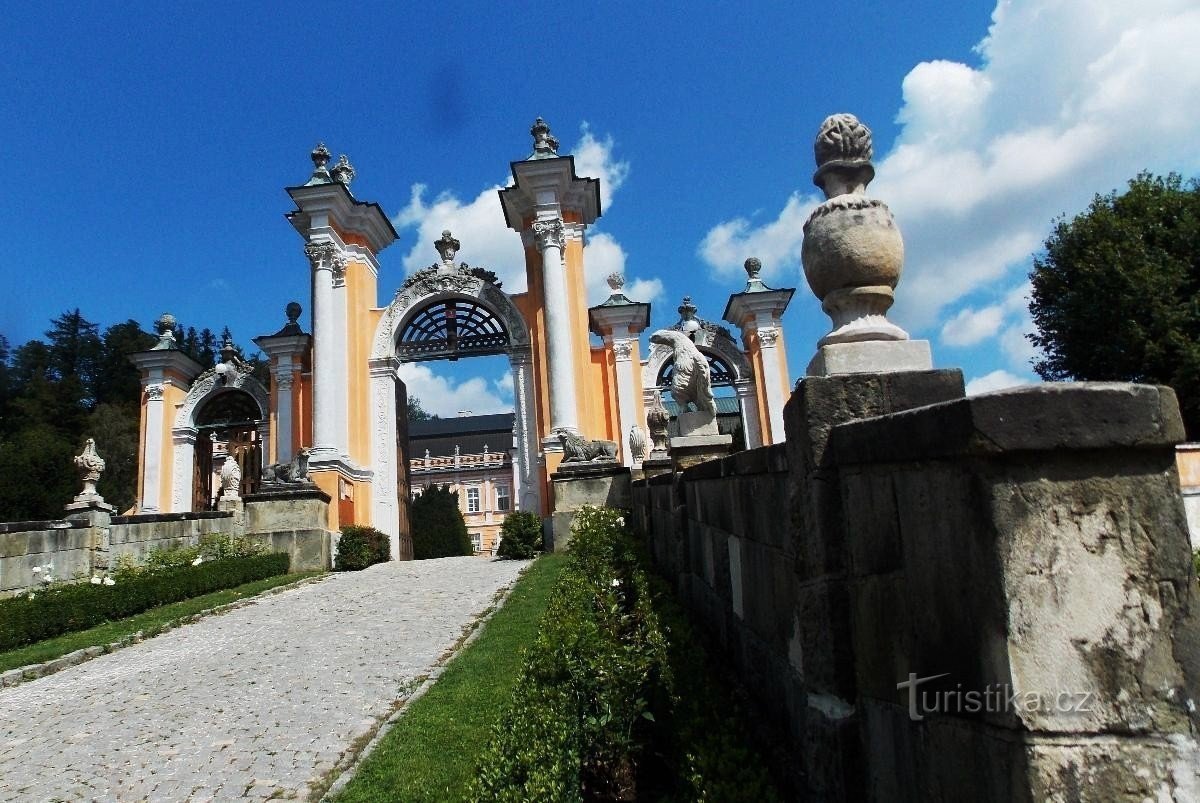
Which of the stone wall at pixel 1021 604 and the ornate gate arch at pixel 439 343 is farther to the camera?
the ornate gate arch at pixel 439 343

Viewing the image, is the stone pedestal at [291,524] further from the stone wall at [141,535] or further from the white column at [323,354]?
the white column at [323,354]

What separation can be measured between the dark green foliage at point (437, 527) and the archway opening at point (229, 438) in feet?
A: 25.0

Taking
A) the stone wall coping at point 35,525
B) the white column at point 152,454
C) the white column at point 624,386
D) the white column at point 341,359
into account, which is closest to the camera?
the stone wall coping at point 35,525

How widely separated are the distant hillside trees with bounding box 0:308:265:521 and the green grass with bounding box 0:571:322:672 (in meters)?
24.9

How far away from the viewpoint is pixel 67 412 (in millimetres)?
42219

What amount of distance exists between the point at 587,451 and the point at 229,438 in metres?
18.2

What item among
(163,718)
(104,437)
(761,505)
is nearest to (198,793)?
(163,718)

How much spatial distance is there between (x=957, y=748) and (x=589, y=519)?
10139 millimetres

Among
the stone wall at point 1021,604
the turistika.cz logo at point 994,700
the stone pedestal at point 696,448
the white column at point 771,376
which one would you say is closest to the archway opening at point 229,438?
the white column at point 771,376

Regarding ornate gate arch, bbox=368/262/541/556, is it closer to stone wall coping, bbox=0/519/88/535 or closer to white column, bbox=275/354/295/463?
white column, bbox=275/354/295/463

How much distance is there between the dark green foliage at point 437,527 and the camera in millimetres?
32656

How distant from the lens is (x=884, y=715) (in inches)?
74.6

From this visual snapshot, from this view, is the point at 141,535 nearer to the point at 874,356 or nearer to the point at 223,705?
the point at 223,705

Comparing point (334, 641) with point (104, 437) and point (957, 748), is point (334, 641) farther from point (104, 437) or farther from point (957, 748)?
point (104, 437)
